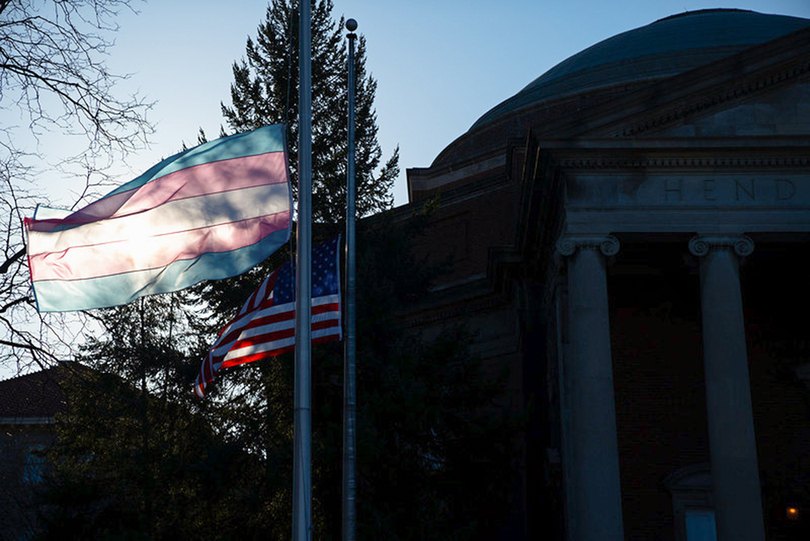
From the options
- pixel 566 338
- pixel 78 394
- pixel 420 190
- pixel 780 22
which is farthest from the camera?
pixel 780 22

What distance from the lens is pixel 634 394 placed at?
21.4 metres

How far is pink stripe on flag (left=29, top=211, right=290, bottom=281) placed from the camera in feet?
31.8

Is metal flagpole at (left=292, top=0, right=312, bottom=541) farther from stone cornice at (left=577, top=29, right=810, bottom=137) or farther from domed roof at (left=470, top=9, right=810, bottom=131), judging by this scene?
domed roof at (left=470, top=9, right=810, bottom=131)

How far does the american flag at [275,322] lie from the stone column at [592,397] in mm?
6487

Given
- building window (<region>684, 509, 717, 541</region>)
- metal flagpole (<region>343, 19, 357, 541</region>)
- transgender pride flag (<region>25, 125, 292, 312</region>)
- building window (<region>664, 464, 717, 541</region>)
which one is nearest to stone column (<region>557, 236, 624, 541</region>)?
building window (<region>664, 464, 717, 541</region>)

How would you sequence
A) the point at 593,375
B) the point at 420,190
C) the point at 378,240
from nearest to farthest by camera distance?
the point at 593,375, the point at 378,240, the point at 420,190

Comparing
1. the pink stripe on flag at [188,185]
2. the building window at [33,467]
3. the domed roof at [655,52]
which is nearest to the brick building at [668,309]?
the pink stripe on flag at [188,185]

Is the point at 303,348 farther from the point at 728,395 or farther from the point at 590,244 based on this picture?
the point at 728,395

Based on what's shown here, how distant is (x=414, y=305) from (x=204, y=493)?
9.85 meters

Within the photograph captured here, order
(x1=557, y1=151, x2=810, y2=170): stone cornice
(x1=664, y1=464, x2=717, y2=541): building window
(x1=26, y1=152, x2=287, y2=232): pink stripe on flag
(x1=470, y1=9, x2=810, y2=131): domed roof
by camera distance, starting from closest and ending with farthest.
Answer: (x1=26, y1=152, x2=287, y2=232): pink stripe on flag, (x1=557, y1=151, x2=810, y2=170): stone cornice, (x1=664, y1=464, x2=717, y2=541): building window, (x1=470, y1=9, x2=810, y2=131): domed roof

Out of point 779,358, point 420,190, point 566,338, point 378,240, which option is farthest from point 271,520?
point 420,190

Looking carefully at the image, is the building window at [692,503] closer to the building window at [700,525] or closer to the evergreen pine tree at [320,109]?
the building window at [700,525]

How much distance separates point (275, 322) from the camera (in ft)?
39.6

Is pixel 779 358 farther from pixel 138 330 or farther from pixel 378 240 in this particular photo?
pixel 138 330
